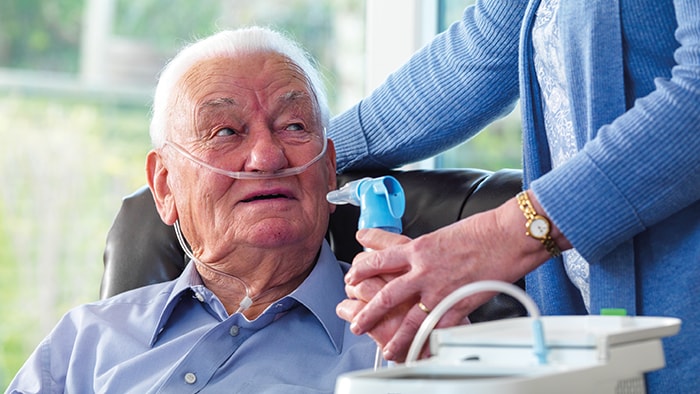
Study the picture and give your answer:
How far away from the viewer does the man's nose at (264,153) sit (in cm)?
182

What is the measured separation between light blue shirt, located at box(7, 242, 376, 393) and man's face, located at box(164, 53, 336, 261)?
106 mm

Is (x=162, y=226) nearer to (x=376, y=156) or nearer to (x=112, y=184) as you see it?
(x=376, y=156)

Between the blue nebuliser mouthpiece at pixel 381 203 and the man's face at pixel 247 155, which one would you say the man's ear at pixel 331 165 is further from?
the blue nebuliser mouthpiece at pixel 381 203

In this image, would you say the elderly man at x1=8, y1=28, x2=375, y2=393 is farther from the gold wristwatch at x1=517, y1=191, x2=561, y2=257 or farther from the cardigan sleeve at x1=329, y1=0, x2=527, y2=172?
the gold wristwatch at x1=517, y1=191, x2=561, y2=257

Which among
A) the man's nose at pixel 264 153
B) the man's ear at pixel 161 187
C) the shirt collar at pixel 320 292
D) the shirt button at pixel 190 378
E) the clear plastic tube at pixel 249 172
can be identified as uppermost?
the man's nose at pixel 264 153

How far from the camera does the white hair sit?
6.42 feet

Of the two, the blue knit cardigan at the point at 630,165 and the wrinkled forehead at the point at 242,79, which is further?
the wrinkled forehead at the point at 242,79

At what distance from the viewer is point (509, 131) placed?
9.19 ft

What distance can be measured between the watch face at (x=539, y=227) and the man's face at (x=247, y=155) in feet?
2.14

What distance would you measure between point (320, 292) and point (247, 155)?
0.30 metres

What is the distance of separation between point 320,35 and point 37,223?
1351 mm

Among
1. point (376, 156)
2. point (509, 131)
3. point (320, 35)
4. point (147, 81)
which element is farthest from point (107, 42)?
point (376, 156)

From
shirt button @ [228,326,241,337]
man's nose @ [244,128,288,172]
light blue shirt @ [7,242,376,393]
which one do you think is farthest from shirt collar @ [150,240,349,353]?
man's nose @ [244,128,288,172]

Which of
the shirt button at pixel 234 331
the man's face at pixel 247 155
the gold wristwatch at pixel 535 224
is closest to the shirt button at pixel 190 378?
the shirt button at pixel 234 331
